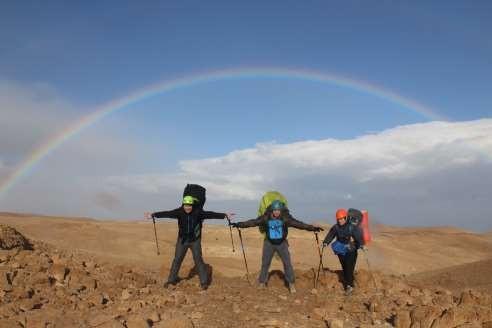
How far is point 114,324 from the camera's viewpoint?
797cm

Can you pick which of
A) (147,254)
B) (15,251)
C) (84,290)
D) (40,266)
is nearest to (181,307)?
(84,290)

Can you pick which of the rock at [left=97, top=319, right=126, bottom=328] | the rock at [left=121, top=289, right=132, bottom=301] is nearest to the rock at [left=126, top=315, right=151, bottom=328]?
the rock at [left=97, top=319, right=126, bottom=328]

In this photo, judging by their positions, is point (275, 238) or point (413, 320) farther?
point (275, 238)

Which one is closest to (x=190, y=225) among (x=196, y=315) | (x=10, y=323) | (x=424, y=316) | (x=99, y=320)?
(x=196, y=315)

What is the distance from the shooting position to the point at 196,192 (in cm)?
1190

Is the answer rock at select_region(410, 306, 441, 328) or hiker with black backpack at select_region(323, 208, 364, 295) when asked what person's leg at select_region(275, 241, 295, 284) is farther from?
rock at select_region(410, 306, 441, 328)

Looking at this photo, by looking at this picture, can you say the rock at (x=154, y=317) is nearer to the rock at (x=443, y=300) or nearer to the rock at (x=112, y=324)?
the rock at (x=112, y=324)

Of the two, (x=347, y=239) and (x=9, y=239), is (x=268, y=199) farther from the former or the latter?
(x=9, y=239)

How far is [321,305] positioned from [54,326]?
491 cm

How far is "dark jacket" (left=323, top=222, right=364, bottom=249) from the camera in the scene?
11.8 m

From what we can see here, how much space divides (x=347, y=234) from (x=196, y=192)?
3.64 m

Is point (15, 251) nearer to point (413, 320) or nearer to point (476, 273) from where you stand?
point (413, 320)

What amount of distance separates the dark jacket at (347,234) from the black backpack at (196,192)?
303 cm

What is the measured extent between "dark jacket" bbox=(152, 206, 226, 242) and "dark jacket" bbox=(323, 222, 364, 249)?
2945mm
